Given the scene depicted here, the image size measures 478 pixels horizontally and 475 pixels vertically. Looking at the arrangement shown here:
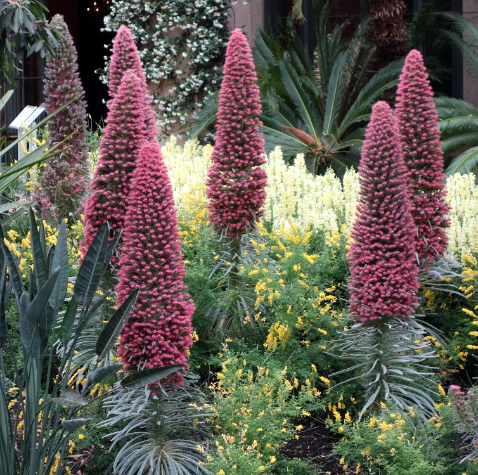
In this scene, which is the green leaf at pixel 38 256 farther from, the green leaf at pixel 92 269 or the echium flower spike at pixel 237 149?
the echium flower spike at pixel 237 149

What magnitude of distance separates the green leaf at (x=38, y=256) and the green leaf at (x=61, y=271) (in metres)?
0.06

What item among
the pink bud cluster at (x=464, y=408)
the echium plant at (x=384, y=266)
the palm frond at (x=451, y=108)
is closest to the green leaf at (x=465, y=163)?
the palm frond at (x=451, y=108)

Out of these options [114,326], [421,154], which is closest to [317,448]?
[114,326]

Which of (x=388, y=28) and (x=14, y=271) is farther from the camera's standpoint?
(x=388, y=28)

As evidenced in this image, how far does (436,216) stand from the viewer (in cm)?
433

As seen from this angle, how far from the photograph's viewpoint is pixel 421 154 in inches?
171

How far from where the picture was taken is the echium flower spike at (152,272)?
3.27 m

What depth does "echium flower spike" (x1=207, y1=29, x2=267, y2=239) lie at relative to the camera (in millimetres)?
4328

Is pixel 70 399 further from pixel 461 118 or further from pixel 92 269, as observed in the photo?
pixel 461 118

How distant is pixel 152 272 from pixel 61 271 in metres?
0.46

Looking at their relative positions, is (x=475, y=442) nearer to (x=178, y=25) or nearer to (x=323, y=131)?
(x=323, y=131)

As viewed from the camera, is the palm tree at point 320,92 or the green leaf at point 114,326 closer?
the green leaf at point 114,326

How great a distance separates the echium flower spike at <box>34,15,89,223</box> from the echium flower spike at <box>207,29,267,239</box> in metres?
1.70

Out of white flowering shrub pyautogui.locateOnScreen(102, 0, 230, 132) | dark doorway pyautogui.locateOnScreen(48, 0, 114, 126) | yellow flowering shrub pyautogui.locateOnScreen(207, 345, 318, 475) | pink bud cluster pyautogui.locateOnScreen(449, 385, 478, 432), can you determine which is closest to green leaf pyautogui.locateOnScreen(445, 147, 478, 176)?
white flowering shrub pyautogui.locateOnScreen(102, 0, 230, 132)
